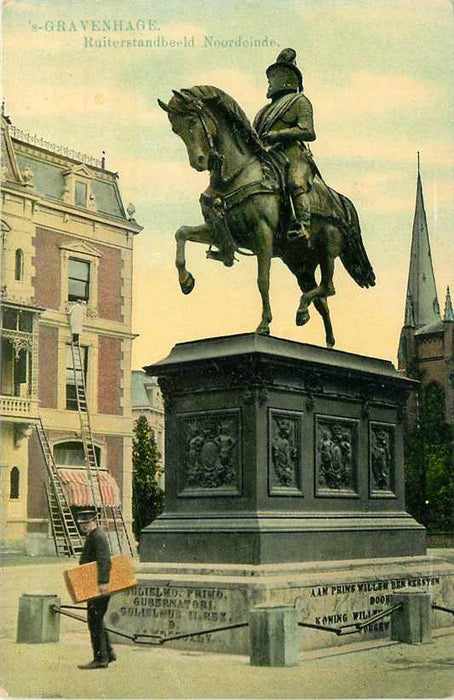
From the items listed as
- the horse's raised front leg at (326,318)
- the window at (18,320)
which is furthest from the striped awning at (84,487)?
the horse's raised front leg at (326,318)

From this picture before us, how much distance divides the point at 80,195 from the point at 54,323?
446 centimetres

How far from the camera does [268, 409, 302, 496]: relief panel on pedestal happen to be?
1189 cm

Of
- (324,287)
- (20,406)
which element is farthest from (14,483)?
(324,287)

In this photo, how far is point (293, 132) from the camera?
41.9 ft

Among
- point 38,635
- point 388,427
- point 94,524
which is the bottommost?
point 38,635

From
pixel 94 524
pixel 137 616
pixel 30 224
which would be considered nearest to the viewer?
pixel 94 524

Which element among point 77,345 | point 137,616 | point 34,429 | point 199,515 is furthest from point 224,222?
point 77,345

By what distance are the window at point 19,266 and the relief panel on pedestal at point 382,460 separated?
38.8ft

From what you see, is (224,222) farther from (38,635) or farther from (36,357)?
(36,357)

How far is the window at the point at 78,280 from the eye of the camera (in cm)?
2406

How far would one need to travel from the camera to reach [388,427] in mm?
14117

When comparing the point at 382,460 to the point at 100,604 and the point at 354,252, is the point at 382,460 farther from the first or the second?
the point at 100,604

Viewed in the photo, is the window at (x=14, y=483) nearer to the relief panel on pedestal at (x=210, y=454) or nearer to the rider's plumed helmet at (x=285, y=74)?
the relief panel on pedestal at (x=210, y=454)

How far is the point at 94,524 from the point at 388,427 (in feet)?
15.8
